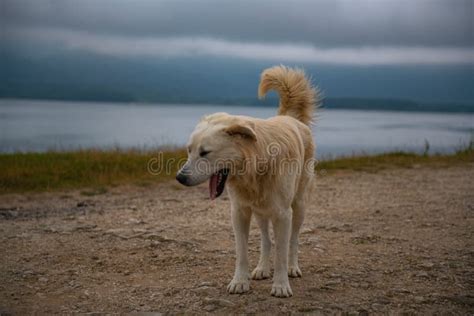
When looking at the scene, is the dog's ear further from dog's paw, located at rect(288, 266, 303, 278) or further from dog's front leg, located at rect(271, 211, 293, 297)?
dog's paw, located at rect(288, 266, 303, 278)

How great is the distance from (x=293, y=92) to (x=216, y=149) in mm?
2435

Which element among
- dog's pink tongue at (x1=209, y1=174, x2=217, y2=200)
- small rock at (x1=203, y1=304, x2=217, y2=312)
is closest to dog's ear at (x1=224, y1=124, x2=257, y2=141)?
dog's pink tongue at (x1=209, y1=174, x2=217, y2=200)

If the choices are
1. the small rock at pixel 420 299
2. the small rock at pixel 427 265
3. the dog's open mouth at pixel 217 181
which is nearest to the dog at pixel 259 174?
the dog's open mouth at pixel 217 181

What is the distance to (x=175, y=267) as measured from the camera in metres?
6.76

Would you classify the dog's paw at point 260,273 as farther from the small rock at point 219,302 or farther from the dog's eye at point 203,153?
the dog's eye at point 203,153

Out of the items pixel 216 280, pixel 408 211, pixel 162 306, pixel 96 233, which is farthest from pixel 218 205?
pixel 162 306

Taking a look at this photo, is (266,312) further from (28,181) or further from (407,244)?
(28,181)

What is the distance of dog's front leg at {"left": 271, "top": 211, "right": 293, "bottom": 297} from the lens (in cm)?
570

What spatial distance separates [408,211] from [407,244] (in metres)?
2.15

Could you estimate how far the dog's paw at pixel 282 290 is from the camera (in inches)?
225

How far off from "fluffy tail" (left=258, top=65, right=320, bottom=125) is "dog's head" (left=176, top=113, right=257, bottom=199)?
2.10 meters

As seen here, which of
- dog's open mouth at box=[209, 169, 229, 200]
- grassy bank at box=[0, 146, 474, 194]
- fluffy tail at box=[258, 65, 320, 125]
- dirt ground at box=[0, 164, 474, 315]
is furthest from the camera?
grassy bank at box=[0, 146, 474, 194]

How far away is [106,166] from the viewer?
1394cm

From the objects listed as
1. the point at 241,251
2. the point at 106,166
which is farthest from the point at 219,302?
the point at 106,166
